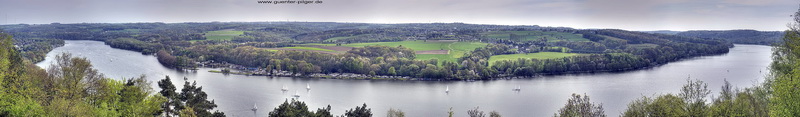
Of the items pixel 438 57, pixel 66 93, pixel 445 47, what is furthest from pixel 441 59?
pixel 66 93

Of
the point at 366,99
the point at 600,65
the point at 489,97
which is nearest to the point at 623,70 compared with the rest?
the point at 600,65

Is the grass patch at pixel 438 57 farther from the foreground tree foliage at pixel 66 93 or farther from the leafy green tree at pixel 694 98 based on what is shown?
the leafy green tree at pixel 694 98

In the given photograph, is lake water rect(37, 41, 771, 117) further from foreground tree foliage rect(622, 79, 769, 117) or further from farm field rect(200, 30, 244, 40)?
farm field rect(200, 30, 244, 40)

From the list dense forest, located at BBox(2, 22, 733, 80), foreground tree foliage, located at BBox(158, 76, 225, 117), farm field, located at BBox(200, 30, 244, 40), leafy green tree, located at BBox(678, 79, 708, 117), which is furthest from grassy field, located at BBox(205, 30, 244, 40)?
leafy green tree, located at BBox(678, 79, 708, 117)

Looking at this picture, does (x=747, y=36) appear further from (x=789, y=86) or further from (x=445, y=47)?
(x=789, y=86)

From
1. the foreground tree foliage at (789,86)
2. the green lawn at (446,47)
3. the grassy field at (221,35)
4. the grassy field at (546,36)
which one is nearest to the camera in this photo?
the foreground tree foliage at (789,86)

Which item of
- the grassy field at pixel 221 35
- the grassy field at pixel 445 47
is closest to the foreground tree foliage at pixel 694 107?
the grassy field at pixel 445 47

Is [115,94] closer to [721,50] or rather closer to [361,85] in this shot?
[361,85]
